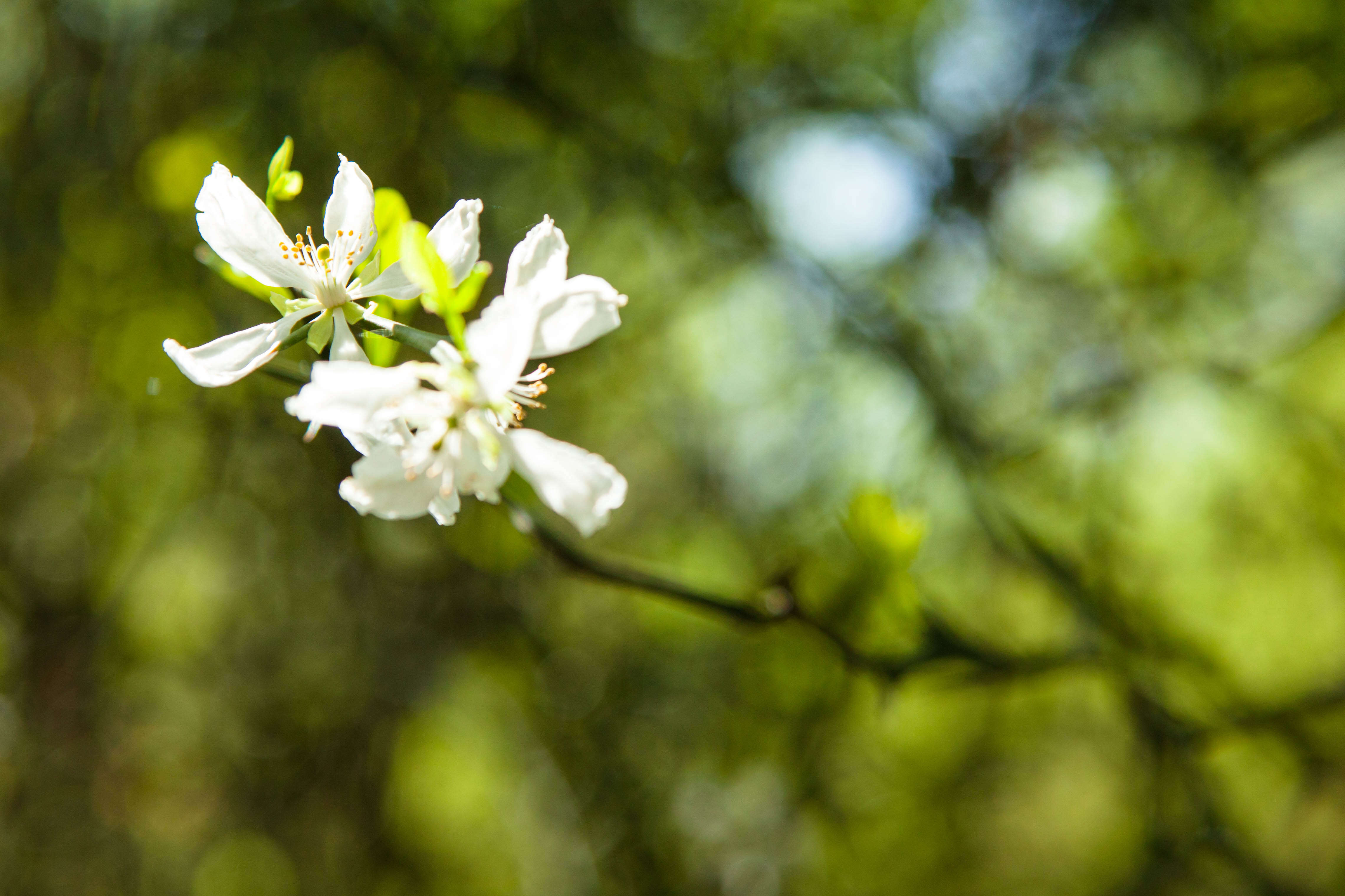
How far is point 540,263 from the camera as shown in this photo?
2.69ft

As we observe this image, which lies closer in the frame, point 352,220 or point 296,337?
point 296,337

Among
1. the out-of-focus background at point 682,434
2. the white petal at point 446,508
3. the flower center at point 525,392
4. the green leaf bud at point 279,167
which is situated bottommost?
the out-of-focus background at point 682,434

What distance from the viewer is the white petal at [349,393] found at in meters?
0.70

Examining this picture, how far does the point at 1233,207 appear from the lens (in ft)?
9.09

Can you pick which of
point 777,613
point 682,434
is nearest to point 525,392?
point 777,613

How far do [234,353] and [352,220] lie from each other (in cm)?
19

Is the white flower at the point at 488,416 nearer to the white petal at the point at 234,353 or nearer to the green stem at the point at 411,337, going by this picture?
the green stem at the point at 411,337

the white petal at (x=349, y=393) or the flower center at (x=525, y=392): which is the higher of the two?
the white petal at (x=349, y=393)

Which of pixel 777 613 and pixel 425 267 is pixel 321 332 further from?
pixel 777 613

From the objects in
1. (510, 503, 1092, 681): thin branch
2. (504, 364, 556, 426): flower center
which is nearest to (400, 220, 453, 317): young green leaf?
(504, 364, 556, 426): flower center

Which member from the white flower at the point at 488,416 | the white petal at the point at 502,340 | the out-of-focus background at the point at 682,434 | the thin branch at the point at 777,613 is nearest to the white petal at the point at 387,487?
the white flower at the point at 488,416

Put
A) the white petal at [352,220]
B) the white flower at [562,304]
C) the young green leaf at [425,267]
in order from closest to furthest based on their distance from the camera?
the young green leaf at [425,267], the white flower at [562,304], the white petal at [352,220]

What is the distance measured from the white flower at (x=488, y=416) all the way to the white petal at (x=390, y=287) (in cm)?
12

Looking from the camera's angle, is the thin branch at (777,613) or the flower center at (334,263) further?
the thin branch at (777,613)
